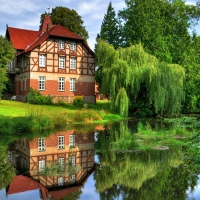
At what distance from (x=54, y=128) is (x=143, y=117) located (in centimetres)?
1159

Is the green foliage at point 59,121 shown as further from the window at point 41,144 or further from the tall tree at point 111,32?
the tall tree at point 111,32

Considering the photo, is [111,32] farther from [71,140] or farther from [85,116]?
[71,140]

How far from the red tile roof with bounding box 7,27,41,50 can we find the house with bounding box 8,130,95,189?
2312 cm

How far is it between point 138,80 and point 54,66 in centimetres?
1218

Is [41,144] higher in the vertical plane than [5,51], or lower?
lower

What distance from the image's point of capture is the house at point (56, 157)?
7750 mm

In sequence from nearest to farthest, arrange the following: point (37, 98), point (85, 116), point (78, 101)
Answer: point (85, 116)
point (37, 98)
point (78, 101)

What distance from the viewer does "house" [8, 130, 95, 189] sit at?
7750mm

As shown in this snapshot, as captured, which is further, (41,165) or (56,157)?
(56,157)

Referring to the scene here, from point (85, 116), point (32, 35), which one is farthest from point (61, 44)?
point (85, 116)

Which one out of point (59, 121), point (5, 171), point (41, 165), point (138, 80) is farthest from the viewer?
point (138, 80)

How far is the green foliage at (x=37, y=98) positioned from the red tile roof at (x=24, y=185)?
23457 millimetres

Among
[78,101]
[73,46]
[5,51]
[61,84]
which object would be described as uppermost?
[73,46]

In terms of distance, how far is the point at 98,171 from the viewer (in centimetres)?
864
